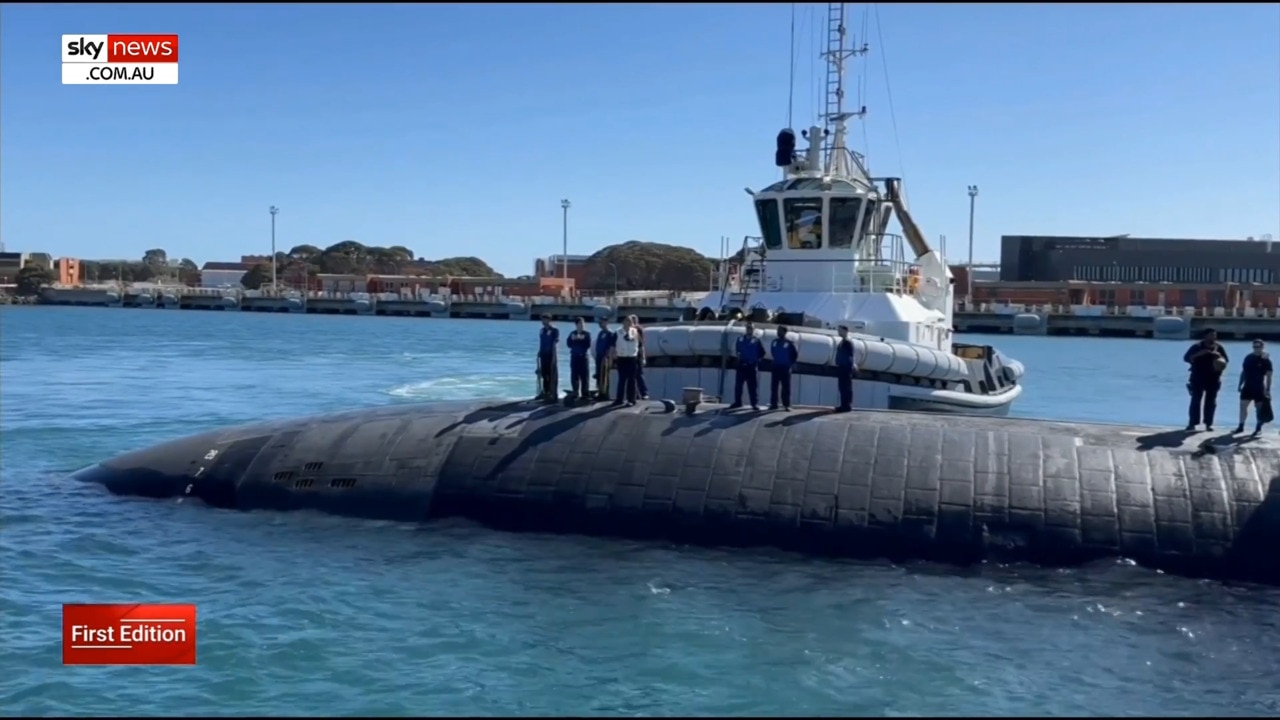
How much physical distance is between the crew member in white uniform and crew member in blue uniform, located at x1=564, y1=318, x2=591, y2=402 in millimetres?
504

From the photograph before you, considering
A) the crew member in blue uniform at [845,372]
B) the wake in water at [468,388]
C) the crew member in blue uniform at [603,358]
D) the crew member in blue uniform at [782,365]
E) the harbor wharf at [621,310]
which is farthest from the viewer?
the harbor wharf at [621,310]

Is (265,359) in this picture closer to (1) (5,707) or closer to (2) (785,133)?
(2) (785,133)

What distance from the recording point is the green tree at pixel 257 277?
161625mm

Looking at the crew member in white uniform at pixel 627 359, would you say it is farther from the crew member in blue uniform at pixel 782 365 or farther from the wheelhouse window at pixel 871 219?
the wheelhouse window at pixel 871 219

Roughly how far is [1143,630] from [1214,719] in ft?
7.84

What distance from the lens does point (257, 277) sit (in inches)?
6373

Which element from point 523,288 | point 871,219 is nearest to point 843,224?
point 871,219

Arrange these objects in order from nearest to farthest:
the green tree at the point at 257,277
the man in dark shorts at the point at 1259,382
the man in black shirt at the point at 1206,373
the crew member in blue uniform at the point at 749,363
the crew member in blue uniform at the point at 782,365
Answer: the man in dark shorts at the point at 1259,382 → the man in black shirt at the point at 1206,373 → the crew member in blue uniform at the point at 782,365 → the crew member in blue uniform at the point at 749,363 → the green tree at the point at 257,277

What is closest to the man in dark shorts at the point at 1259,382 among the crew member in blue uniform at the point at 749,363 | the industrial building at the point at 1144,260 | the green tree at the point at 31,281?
the crew member in blue uniform at the point at 749,363

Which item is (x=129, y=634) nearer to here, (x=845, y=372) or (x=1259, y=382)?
(x=845, y=372)

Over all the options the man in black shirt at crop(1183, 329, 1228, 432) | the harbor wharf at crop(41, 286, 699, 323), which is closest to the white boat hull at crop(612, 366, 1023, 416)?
the man in black shirt at crop(1183, 329, 1228, 432)

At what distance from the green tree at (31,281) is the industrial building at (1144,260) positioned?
113002mm

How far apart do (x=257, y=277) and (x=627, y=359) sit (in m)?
154

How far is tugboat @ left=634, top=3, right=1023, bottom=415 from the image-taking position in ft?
68.7
